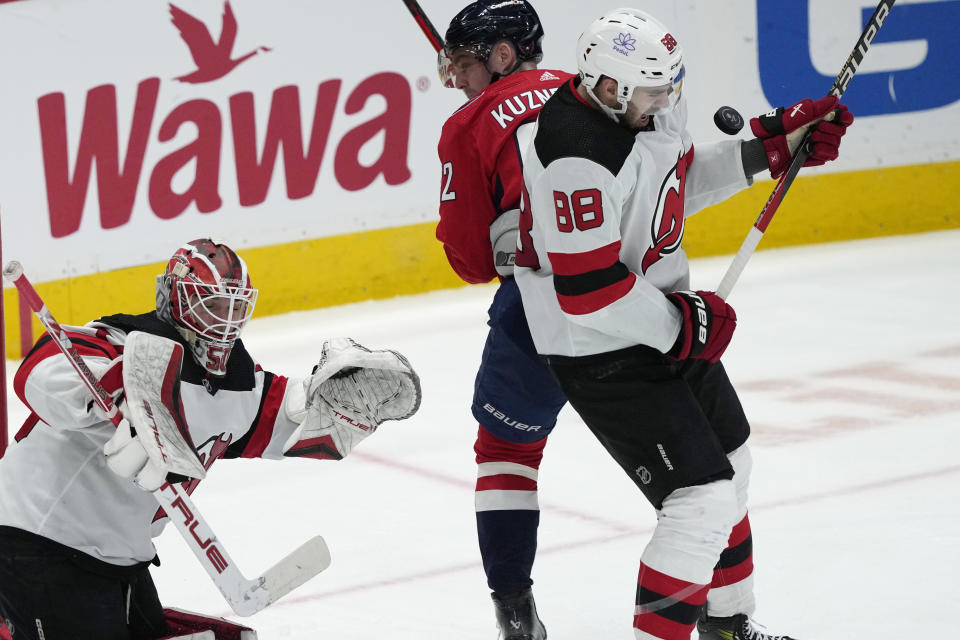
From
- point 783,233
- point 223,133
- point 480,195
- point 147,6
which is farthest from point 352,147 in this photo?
point 480,195

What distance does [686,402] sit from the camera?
2336 mm

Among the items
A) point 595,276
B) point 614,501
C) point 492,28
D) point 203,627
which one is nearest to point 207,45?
point 614,501

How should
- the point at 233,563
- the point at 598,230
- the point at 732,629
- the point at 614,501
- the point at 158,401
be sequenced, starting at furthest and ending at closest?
the point at 614,501, the point at 732,629, the point at 233,563, the point at 598,230, the point at 158,401

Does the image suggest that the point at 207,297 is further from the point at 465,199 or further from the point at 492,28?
the point at 492,28

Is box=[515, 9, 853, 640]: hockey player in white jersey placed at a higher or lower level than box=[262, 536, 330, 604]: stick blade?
higher

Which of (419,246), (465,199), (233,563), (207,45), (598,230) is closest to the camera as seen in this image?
(598,230)

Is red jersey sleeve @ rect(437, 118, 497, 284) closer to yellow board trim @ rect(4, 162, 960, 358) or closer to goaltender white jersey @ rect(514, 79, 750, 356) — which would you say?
goaltender white jersey @ rect(514, 79, 750, 356)

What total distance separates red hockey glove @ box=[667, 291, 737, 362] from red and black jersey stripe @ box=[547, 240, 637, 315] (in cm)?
11

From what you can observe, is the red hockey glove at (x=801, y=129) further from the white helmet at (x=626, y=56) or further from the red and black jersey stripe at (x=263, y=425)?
the red and black jersey stripe at (x=263, y=425)

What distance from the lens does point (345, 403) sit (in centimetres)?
236

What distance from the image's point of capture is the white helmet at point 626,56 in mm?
2250

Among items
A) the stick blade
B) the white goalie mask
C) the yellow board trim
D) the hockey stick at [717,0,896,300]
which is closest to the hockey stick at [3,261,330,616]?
the stick blade

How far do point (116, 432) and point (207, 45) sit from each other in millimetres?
3550

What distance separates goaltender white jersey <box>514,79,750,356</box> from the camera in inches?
87.7
